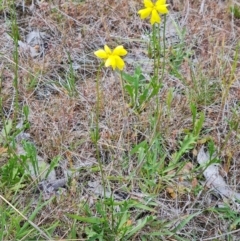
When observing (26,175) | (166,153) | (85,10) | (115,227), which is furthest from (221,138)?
(85,10)

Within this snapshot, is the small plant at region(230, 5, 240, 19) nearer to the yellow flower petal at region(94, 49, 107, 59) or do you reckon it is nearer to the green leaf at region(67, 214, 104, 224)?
the yellow flower petal at region(94, 49, 107, 59)

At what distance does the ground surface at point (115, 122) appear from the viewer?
5.19ft

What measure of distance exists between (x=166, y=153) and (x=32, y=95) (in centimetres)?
62

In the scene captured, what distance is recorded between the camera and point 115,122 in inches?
74.0

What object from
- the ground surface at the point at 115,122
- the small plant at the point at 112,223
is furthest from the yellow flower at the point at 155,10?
the small plant at the point at 112,223

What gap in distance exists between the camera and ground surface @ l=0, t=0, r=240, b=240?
1583mm

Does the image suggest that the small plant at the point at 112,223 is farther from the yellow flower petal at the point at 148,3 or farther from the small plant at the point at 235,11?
the small plant at the point at 235,11

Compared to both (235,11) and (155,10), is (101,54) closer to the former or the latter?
(155,10)

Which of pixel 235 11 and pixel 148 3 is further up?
pixel 148 3

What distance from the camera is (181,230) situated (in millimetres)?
1580

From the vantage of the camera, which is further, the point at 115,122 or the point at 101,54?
the point at 115,122

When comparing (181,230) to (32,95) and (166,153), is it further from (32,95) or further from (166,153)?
(32,95)

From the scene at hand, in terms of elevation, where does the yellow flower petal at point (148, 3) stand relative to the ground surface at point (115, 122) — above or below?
above

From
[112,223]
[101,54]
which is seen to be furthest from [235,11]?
[112,223]
